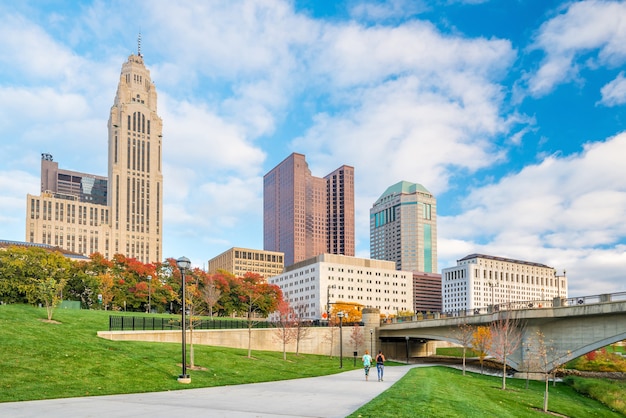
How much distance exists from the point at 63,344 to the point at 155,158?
178089 mm

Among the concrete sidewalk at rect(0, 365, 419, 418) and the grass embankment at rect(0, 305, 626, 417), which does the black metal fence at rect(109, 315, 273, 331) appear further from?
the concrete sidewalk at rect(0, 365, 419, 418)

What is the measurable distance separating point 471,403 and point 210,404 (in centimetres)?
1092

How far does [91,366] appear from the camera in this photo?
23781 millimetres

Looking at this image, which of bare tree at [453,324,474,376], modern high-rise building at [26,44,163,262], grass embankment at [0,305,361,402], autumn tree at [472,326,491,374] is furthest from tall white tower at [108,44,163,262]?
grass embankment at [0,305,361,402]

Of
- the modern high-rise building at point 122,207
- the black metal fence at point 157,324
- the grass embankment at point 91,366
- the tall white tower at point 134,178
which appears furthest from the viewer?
the tall white tower at point 134,178

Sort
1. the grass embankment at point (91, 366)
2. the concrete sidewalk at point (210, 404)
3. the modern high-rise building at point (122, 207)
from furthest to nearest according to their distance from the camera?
the modern high-rise building at point (122, 207), the grass embankment at point (91, 366), the concrete sidewalk at point (210, 404)

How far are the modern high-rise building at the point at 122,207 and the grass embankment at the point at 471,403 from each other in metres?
171

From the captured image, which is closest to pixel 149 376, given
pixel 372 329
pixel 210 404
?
→ pixel 210 404

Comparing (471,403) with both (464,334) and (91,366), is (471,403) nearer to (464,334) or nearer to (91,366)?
(91,366)

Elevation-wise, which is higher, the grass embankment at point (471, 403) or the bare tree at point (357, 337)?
the grass embankment at point (471, 403)

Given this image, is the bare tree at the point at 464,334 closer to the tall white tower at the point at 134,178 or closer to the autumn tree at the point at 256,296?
the autumn tree at the point at 256,296

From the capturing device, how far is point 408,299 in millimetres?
182500

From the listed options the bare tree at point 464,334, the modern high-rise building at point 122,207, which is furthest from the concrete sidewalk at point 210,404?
the modern high-rise building at point 122,207

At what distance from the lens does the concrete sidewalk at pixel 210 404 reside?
605 inches
